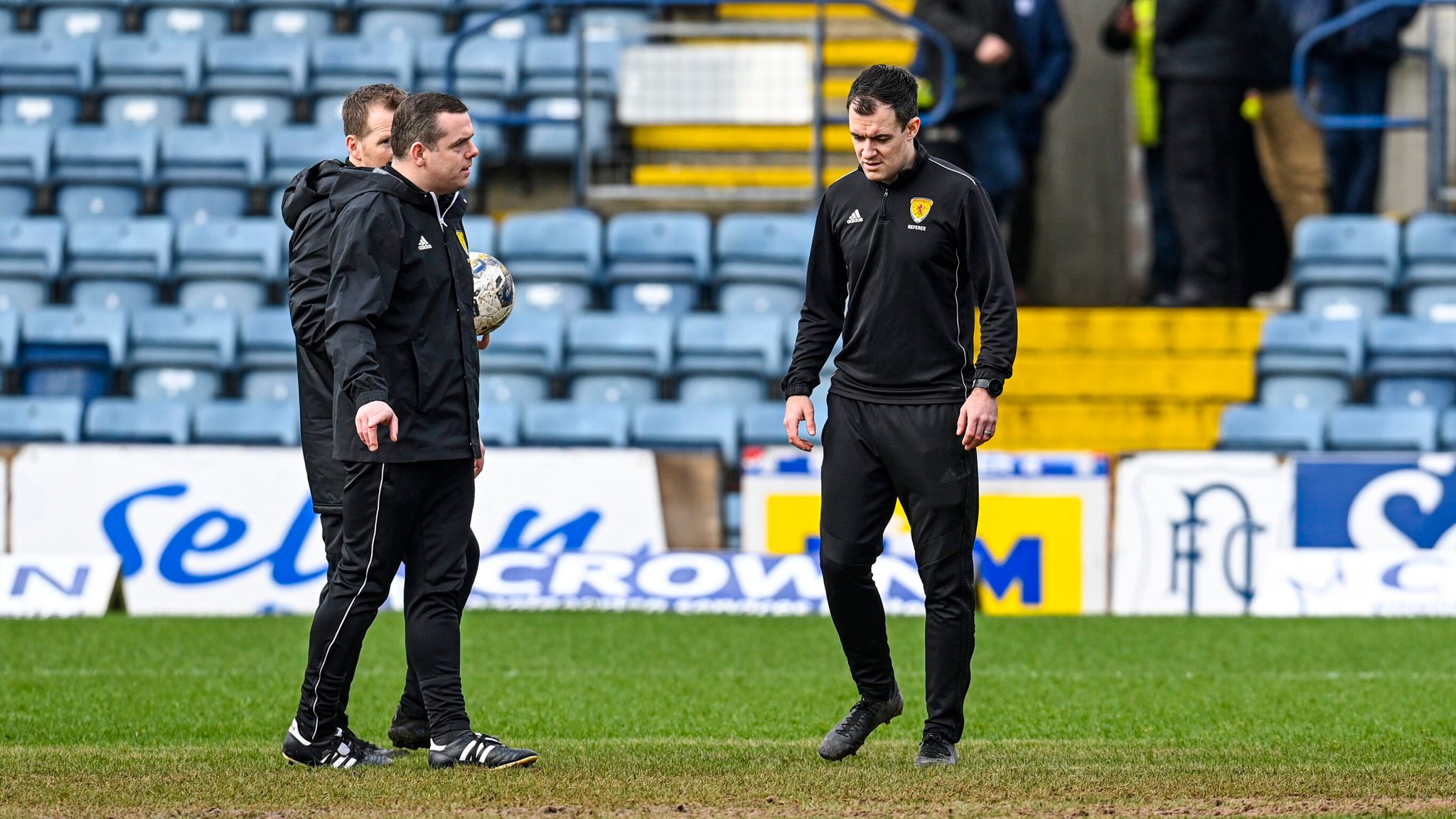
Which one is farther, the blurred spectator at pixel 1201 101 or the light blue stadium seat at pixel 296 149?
the light blue stadium seat at pixel 296 149

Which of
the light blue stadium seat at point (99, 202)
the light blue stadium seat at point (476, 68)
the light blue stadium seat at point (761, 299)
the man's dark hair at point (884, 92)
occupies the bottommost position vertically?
the light blue stadium seat at point (761, 299)

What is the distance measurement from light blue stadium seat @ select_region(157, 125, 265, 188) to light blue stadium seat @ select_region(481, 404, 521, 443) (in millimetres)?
3310

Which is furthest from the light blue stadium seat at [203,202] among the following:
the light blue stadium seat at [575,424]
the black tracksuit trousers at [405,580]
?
the black tracksuit trousers at [405,580]

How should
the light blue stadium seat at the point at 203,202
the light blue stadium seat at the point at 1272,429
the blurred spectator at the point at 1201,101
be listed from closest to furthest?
the light blue stadium seat at the point at 1272,429, the blurred spectator at the point at 1201,101, the light blue stadium seat at the point at 203,202

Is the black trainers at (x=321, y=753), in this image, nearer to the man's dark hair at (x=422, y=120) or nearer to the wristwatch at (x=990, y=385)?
the man's dark hair at (x=422, y=120)

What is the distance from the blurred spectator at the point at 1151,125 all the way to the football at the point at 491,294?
7.66 metres

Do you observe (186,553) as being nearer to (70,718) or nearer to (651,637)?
(651,637)

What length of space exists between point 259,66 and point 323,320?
9.65 meters

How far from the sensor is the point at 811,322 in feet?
19.1

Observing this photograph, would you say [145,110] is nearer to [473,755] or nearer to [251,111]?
[251,111]

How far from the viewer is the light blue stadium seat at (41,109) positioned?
14.6 meters

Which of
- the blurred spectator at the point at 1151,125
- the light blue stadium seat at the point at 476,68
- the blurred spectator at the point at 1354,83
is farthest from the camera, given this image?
the light blue stadium seat at the point at 476,68

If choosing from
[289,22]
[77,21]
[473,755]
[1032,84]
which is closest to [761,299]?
[1032,84]

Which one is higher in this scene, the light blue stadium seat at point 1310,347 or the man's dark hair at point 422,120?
the man's dark hair at point 422,120
